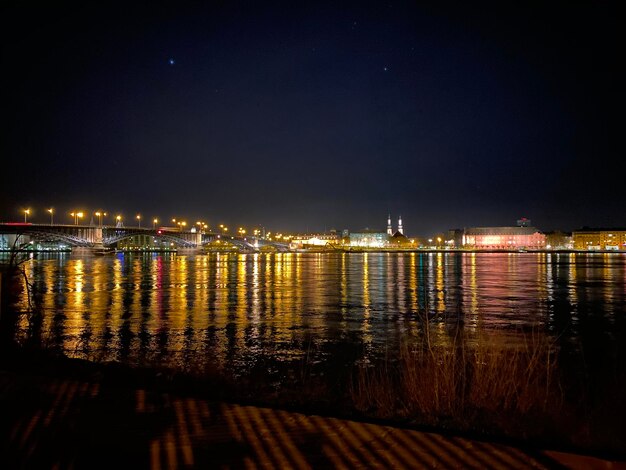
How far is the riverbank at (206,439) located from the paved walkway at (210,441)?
11 millimetres

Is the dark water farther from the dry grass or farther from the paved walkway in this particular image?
the paved walkway

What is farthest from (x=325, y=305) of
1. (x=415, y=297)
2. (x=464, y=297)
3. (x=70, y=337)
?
(x=70, y=337)

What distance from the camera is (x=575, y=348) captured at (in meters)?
17.6

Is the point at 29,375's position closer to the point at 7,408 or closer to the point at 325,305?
the point at 7,408

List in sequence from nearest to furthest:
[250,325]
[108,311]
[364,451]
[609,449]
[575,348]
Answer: [364,451] → [609,449] → [575,348] → [250,325] → [108,311]

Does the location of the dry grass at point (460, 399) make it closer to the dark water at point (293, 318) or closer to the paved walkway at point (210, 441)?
the paved walkway at point (210, 441)

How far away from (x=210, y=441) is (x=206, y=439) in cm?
9

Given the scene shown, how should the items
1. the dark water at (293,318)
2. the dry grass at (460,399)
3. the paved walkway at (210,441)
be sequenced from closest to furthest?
the paved walkway at (210,441) → the dry grass at (460,399) → the dark water at (293,318)

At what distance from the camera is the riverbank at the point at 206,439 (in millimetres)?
5680

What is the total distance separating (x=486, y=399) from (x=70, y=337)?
1566 centimetres

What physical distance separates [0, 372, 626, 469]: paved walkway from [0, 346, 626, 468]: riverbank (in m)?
0.01

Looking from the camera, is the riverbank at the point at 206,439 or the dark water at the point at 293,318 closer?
the riverbank at the point at 206,439

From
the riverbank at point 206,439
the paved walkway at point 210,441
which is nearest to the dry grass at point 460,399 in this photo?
the riverbank at point 206,439

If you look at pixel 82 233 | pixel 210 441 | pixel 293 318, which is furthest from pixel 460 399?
pixel 82 233
